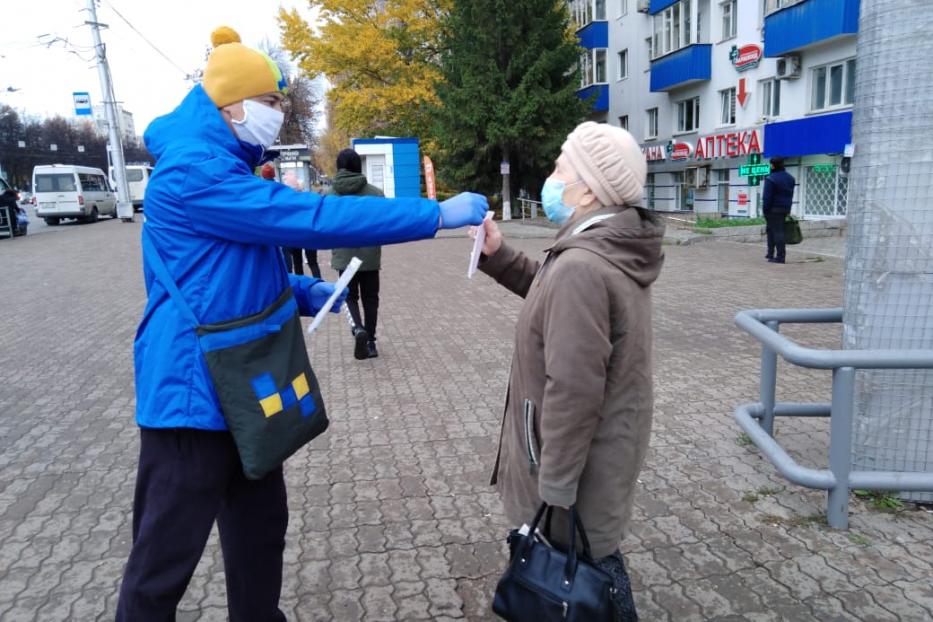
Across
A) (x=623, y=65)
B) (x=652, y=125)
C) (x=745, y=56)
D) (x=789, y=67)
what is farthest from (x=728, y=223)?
(x=623, y=65)

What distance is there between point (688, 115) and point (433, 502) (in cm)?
2682

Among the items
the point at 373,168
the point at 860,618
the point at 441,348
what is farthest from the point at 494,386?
the point at 373,168

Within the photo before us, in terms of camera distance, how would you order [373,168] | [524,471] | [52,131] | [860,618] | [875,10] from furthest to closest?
1. [52,131]
2. [373,168]
3. [875,10]
4. [860,618]
5. [524,471]

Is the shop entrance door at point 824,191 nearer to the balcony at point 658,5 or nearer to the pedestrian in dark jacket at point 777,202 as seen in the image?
the pedestrian in dark jacket at point 777,202

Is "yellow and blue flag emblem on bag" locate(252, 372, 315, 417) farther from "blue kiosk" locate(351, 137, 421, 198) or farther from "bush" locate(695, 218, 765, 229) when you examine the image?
"blue kiosk" locate(351, 137, 421, 198)

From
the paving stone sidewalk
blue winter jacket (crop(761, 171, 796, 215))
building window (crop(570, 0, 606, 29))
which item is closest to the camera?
the paving stone sidewalk

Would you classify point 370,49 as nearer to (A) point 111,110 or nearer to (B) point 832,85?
(A) point 111,110

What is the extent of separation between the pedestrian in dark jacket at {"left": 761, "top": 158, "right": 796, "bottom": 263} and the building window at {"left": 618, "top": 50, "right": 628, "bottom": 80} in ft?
68.0

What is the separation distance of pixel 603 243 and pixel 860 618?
1871mm

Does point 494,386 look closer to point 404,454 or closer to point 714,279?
point 404,454

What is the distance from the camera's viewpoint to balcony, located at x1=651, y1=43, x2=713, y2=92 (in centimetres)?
2492

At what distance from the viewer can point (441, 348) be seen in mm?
7195

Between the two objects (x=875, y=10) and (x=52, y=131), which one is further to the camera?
(x=52, y=131)

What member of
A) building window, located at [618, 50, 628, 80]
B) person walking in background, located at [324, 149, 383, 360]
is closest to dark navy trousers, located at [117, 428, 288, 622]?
person walking in background, located at [324, 149, 383, 360]
